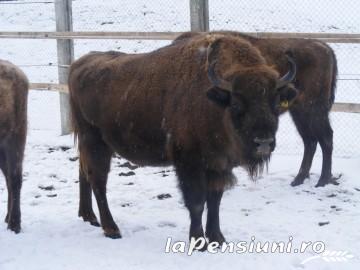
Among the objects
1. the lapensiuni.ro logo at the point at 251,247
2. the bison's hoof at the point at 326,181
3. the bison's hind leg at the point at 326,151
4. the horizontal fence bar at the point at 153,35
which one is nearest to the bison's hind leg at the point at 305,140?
the bison's hind leg at the point at 326,151

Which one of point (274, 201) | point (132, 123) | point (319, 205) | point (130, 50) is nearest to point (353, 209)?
point (319, 205)

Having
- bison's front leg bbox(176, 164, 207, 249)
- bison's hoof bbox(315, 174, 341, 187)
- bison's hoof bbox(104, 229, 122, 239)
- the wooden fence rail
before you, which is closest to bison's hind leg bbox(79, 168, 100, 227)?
bison's hoof bbox(104, 229, 122, 239)

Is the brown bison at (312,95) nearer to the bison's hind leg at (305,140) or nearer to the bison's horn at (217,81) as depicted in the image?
the bison's hind leg at (305,140)

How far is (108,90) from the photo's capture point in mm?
5676

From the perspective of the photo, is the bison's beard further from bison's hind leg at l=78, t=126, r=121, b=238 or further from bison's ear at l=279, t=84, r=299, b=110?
bison's hind leg at l=78, t=126, r=121, b=238

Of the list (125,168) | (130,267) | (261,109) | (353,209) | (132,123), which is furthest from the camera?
(125,168)

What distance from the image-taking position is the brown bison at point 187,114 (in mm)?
4539

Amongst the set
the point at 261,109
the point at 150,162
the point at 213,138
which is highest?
the point at 261,109

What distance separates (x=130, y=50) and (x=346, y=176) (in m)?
11.1

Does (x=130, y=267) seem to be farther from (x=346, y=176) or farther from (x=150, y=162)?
(x=346, y=176)

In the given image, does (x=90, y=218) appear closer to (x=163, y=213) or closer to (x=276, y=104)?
(x=163, y=213)

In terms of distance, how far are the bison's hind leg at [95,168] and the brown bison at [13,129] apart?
2.20ft

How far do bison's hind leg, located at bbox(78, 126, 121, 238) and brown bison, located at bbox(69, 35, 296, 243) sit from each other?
11 mm

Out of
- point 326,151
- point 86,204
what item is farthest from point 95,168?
point 326,151
